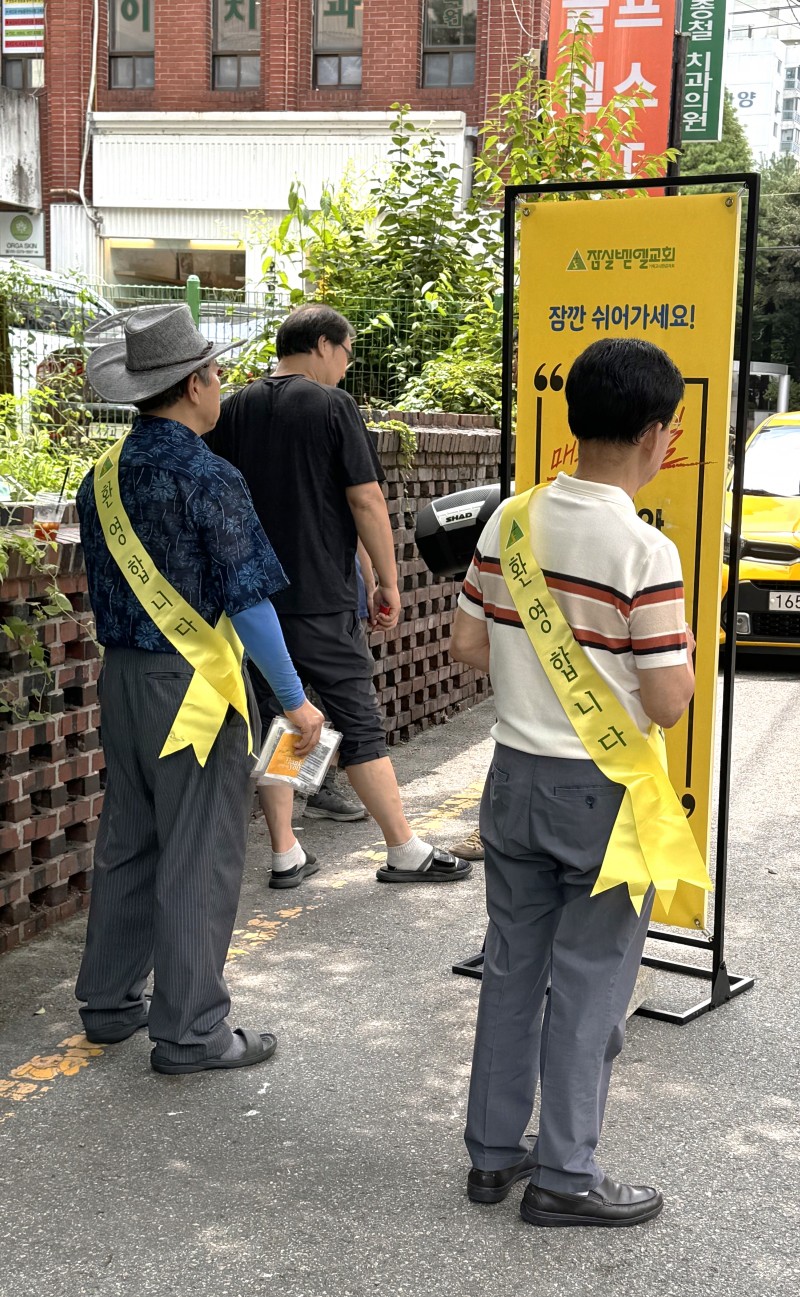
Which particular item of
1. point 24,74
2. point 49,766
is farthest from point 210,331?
point 24,74

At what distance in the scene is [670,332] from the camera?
391cm

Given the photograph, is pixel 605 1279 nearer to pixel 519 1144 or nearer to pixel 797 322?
pixel 519 1144

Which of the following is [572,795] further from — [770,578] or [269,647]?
[770,578]

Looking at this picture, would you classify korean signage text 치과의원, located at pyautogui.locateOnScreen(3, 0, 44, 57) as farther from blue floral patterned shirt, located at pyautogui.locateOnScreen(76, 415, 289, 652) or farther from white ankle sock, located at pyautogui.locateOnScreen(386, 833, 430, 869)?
blue floral patterned shirt, located at pyautogui.locateOnScreen(76, 415, 289, 652)

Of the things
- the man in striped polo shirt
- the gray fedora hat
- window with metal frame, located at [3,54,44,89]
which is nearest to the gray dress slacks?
the man in striped polo shirt

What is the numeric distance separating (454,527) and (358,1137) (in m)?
1.82

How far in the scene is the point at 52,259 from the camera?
87.8ft

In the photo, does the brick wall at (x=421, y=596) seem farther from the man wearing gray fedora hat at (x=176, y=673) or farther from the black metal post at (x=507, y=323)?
the man wearing gray fedora hat at (x=176, y=673)

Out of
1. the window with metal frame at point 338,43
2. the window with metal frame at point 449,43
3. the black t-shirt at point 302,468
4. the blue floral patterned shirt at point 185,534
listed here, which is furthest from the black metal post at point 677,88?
the window with metal frame at point 338,43

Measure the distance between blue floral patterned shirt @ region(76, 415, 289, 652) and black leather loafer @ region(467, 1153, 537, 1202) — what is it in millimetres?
1441

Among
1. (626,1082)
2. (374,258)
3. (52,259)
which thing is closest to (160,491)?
(626,1082)

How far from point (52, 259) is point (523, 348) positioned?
24438 millimetres

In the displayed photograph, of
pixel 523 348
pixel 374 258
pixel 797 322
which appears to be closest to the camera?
pixel 523 348

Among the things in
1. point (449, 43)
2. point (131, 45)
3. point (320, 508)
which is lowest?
point (320, 508)
